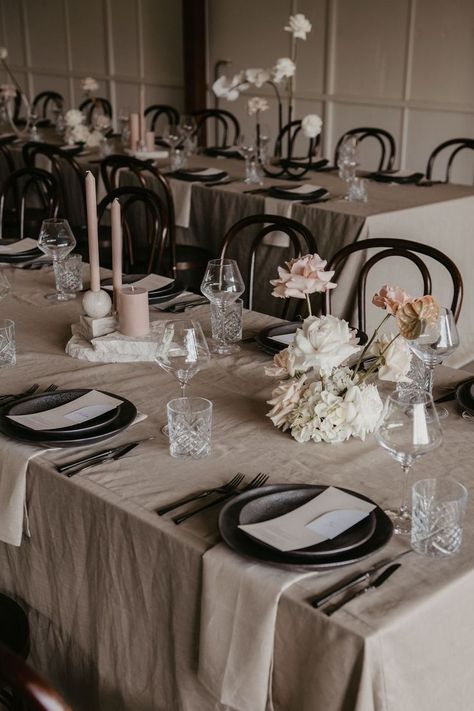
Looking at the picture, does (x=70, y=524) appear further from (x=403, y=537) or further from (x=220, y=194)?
(x=220, y=194)

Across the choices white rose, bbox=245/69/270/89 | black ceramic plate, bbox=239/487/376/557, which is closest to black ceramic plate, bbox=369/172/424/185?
white rose, bbox=245/69/270/89

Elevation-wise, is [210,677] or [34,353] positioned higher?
[34,353]

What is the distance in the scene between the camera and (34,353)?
7.39 ft

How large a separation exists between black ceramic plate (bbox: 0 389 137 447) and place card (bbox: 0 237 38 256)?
4.31 ft

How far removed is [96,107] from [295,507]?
19.3ft

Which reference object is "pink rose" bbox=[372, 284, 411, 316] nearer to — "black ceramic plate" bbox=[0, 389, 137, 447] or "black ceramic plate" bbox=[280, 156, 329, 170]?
"black ceramic plate" bbox=[0, 389, 137, 447]

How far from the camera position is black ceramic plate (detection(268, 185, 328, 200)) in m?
4.10

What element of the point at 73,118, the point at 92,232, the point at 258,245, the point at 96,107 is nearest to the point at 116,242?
the point at 92,232

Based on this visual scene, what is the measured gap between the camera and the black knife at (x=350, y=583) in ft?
4.10

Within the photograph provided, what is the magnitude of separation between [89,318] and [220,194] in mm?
2247

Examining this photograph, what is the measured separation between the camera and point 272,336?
2.34m

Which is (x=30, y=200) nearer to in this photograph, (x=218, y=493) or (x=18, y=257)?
(x=18, y=257)

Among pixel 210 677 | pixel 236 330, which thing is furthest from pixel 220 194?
pixel 210 677

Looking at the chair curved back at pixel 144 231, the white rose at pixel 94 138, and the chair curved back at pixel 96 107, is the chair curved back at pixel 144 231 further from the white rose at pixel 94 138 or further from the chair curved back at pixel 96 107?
the chair curved back at pixel 96 107
